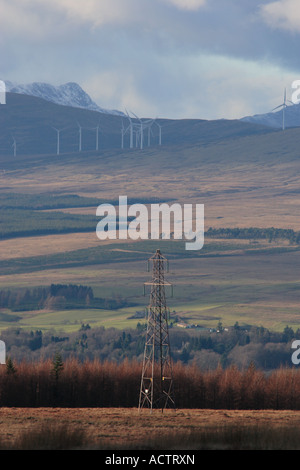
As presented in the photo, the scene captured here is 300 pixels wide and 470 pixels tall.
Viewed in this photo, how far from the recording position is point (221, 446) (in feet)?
156

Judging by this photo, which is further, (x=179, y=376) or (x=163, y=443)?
(x=179, y=376)

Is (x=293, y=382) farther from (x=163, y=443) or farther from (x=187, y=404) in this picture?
(x=163, y=443)

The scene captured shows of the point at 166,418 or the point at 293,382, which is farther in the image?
the point at 293,382

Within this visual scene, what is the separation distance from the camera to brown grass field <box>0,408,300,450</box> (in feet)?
160

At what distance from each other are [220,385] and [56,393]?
77.6 feet

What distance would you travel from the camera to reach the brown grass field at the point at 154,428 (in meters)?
48.8

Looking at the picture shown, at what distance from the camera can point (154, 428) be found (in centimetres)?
6100

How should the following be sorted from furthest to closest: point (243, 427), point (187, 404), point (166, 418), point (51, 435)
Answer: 1. point (187, 404)
2. point (166, 418)
3. point (243, 427)
4. point (51, 435)

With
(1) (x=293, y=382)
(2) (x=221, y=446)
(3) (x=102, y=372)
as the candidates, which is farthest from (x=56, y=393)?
(2) (x=221, y=446)

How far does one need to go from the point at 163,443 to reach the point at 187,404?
60.9m
